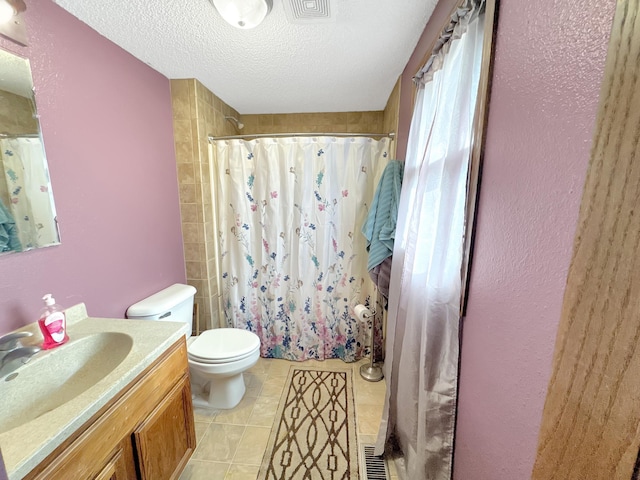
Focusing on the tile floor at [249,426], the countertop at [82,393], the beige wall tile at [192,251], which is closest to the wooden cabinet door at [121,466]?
the countertop at [82,393]

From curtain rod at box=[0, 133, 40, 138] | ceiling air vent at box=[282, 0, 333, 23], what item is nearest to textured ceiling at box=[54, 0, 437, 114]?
ceiling air vent at box=[282, 0, 333, 23]

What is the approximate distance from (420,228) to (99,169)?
159 cm

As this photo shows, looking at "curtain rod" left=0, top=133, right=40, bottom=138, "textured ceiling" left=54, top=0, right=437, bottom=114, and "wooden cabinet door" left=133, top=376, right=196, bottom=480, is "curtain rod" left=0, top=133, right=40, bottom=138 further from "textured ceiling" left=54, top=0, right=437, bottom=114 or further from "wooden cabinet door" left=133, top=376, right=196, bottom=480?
"wooden cabinet door" left=133, top=376, right=196, bottom=480

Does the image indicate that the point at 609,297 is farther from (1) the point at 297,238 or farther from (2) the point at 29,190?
(1) the point at 297,238

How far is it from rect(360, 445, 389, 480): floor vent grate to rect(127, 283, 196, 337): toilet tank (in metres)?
1.19

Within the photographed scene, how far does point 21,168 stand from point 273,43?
1.26m

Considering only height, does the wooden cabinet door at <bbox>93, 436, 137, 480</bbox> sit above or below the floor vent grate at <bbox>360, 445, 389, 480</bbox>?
above

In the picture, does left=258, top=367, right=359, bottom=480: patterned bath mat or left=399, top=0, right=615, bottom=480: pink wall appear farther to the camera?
left=258, top=367, right=359, bottom=480: patterned bath mat

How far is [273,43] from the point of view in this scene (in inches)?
55.6

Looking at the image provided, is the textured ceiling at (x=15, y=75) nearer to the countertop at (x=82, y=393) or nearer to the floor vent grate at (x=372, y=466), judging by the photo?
the countertop at (x=82, y=393)

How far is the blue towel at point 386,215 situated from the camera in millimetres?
1622

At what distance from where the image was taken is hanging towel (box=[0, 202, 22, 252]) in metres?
0.96

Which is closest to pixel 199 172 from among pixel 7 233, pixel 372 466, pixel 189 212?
pixel 189 212

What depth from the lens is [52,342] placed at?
1021 mm
